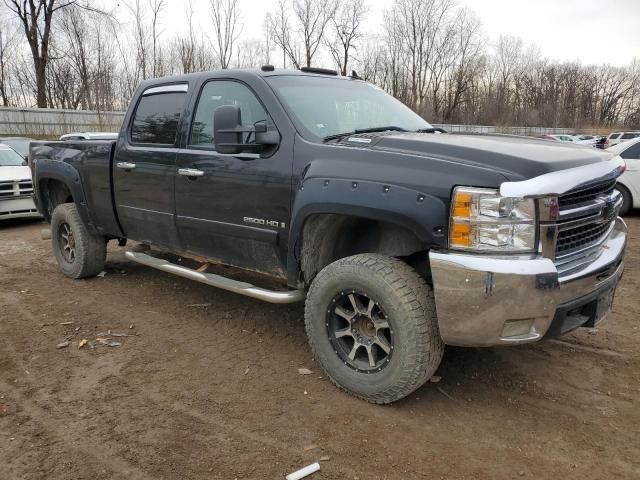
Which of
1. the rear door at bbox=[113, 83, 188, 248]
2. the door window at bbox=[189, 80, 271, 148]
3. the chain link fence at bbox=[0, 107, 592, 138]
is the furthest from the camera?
the chain link fence at bbox=[0, 107, 592, 138]

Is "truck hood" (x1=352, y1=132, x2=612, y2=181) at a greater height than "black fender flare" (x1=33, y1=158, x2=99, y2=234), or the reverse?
"truck hood" (x1=352, y1=132, x2=612, y2=181)

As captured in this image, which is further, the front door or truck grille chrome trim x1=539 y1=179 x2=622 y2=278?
the front door

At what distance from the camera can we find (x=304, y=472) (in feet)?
8.43

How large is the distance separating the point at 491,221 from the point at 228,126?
1802 millimetres

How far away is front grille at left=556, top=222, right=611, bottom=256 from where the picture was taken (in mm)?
2855

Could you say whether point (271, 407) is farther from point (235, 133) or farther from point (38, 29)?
point (38, 29)

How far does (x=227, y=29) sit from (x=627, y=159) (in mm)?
32540

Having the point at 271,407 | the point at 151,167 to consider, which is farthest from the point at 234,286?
the point at 151,167

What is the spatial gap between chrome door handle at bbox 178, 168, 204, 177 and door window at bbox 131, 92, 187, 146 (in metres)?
0.34

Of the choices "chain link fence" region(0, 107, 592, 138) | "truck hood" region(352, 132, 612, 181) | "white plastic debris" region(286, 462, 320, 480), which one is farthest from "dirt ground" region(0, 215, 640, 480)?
"chain link fence" region(0, 107, 592, 138)

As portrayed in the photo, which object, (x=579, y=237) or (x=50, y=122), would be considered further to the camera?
(x=50, y=122)

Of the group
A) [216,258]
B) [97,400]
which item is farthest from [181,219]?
[97,400]

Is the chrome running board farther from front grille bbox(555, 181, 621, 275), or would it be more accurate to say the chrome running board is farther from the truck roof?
front grille bbox(555, 181, 621, 275)

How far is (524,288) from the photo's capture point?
2604mm
